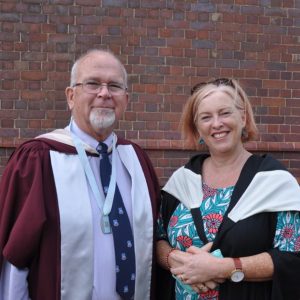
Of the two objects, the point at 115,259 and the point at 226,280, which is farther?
the point at 115,259

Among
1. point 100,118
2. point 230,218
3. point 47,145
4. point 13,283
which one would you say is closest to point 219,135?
point 230,218

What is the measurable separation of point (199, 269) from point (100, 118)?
2.99ft

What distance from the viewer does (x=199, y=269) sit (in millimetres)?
2211

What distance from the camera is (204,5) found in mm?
4934

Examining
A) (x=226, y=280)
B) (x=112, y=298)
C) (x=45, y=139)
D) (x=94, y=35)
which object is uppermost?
(x=94, y=35)

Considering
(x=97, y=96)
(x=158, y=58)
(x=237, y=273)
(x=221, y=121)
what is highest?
(x=158, y=58)

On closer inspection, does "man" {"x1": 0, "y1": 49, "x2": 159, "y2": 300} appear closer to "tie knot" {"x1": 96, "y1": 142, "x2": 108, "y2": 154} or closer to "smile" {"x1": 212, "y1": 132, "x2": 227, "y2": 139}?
"tie knot" {"x1": 96, "y1": 142, "x2": 108, "y2": 154}

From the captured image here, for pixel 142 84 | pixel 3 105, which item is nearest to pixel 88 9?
pixel 142 84

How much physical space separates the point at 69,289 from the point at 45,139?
30.7 inches

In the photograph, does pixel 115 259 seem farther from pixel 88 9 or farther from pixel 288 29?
pixel 288 29

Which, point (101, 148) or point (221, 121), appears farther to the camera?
point (101, 148)

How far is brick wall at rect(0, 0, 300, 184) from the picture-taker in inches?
186

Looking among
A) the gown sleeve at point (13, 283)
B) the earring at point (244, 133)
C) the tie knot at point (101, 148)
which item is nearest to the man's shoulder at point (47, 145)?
the tie knot at point (101, 148)

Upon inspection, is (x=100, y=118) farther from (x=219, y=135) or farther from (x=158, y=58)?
(x=158, y=58)
